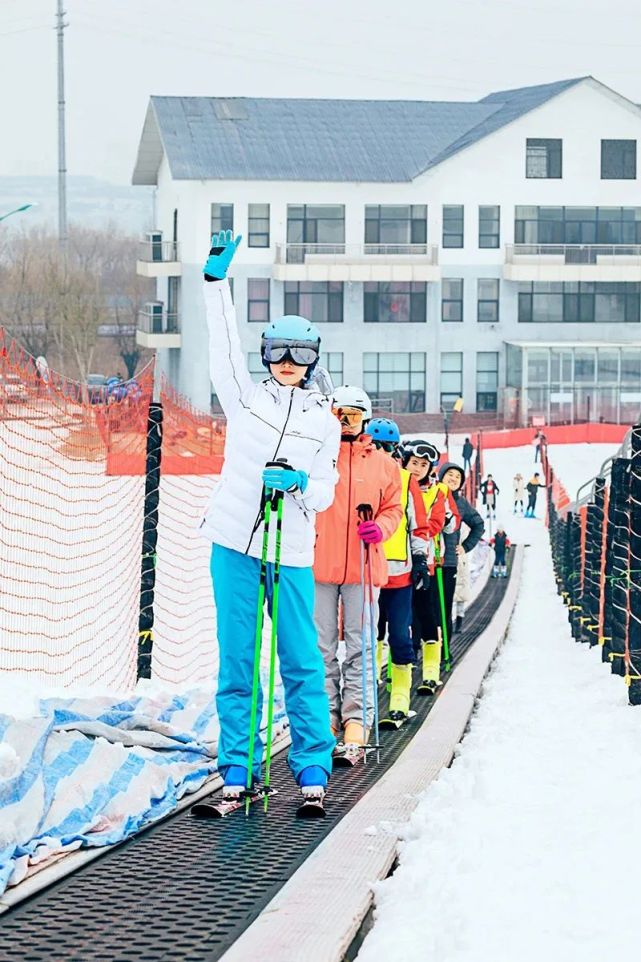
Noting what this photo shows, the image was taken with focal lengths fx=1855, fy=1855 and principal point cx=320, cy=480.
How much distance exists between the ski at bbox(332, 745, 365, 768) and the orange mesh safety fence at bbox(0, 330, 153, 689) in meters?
2.82

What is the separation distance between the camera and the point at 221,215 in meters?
70.9

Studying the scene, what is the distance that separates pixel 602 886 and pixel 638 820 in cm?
103

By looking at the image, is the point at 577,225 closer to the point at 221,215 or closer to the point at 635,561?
the point at 221,215

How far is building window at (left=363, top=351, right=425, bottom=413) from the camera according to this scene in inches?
2803

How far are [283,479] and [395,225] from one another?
66.2m

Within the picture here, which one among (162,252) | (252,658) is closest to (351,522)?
(252,658)

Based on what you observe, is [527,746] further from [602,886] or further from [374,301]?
[374,301]

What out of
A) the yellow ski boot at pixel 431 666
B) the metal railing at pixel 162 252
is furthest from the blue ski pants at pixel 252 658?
the metal railing at pixel 162 252

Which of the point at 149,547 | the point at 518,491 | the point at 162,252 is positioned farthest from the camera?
the point at 162,252

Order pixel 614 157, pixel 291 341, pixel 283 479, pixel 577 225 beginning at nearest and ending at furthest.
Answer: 1. pixel 283 479
2. pixel 291 341
3. pixel 614 157
4. pixel 577 225

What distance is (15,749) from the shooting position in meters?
6.98

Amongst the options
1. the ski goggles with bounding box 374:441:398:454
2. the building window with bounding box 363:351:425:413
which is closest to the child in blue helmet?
the ski goggles with bounding box 374:441:398:454

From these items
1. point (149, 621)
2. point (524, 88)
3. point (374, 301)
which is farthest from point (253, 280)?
point (149, 621)

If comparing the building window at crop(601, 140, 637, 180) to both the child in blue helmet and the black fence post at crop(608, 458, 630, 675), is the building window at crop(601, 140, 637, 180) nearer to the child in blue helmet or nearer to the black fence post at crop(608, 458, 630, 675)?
the black fence post at crop(608, 458, 630, 675)
